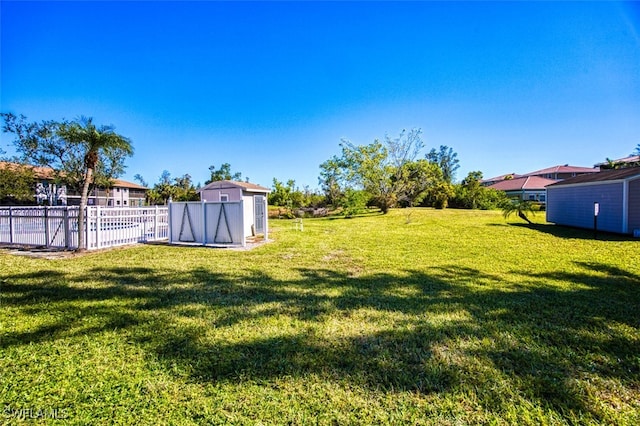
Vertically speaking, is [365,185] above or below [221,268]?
above

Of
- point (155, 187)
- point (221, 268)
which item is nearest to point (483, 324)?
point (221, 268)

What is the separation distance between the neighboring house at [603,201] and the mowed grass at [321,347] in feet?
24.0

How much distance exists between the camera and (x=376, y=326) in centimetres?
312

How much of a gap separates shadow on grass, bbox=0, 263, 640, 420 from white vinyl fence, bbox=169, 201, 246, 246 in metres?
3.81

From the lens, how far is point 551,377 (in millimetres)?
2205

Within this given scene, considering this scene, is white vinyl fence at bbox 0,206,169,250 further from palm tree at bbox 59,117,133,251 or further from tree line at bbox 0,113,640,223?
tree line at bbox 0,113,640,223

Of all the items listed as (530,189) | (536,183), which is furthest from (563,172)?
(530,189)

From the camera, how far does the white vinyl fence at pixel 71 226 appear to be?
8258 mm

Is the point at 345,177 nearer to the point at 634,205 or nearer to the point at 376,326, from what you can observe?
the point at 634,205

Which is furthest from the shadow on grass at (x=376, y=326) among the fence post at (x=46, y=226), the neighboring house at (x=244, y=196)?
the neighboring house at (x=244, y=196)

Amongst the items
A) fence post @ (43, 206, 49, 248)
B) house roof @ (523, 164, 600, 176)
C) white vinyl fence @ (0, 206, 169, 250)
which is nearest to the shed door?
white vinyl fence @ (0, 206, 169, 250)

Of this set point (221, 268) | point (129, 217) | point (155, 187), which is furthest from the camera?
point (155, 187)

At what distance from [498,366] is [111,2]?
10937mm

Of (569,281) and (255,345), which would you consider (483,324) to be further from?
(569,281)
